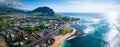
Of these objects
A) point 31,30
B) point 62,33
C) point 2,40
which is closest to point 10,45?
point 2,40

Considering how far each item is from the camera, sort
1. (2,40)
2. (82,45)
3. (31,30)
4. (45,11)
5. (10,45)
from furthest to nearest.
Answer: (45,11), (31,30), (82,45), (2,40), (10,45)

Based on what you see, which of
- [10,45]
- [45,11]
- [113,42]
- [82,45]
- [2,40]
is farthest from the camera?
[45,11]

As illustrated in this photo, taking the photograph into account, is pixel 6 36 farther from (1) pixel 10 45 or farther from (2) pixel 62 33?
(2) pixel 62 33

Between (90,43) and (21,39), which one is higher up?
(21,39)

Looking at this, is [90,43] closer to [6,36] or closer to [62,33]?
[62,33]

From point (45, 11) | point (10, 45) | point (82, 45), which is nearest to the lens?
point (10, 45)

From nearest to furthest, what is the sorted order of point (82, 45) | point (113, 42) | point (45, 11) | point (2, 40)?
point (2, 40), point (82, 45), point (113, 42), point (45, 11)

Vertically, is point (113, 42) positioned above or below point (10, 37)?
below

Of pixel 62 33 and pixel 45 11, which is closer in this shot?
pixel 62 33

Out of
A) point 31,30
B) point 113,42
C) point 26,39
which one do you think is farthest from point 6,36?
→ point 113,42
